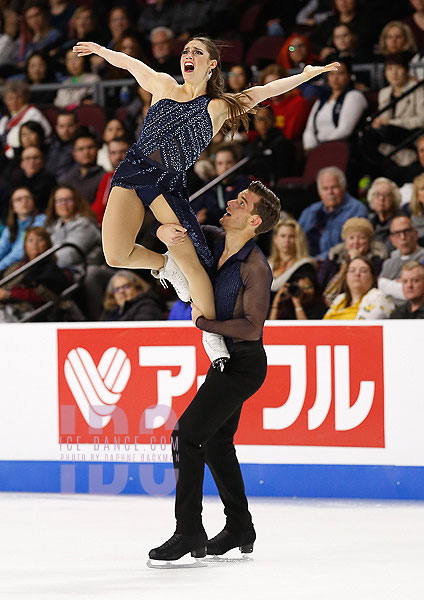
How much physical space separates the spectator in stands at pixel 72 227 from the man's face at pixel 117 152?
401mm

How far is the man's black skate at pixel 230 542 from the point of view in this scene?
434 centimetres

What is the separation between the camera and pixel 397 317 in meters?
6.44

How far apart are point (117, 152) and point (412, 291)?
115 inches

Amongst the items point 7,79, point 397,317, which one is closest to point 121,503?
point 397,317

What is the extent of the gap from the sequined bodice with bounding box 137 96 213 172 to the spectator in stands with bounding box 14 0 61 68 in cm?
638

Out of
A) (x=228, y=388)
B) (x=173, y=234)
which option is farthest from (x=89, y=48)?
(x=228, y=388)

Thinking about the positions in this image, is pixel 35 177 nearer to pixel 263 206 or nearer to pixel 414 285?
pixel 414 285

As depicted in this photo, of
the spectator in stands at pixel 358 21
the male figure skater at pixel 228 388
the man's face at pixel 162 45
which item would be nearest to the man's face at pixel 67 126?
the man's face at pixel 162 45

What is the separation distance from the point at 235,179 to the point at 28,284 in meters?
1.74

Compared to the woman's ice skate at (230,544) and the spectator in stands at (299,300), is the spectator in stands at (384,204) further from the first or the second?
the woman's ice skate at (230,544)

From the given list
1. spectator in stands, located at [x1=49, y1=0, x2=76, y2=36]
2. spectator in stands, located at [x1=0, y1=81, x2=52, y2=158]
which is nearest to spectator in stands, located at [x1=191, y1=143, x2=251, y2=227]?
spectator in stands, located at [x1=0, y1=81, x2=52, y2=158]

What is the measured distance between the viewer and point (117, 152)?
8.28m

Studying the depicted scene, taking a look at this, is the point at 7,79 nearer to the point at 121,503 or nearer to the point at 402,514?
the point at 121,503

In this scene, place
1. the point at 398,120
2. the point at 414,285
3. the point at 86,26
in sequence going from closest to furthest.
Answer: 1. the point at 414,285
2. the point at 398,120
3. the point at 86,26
